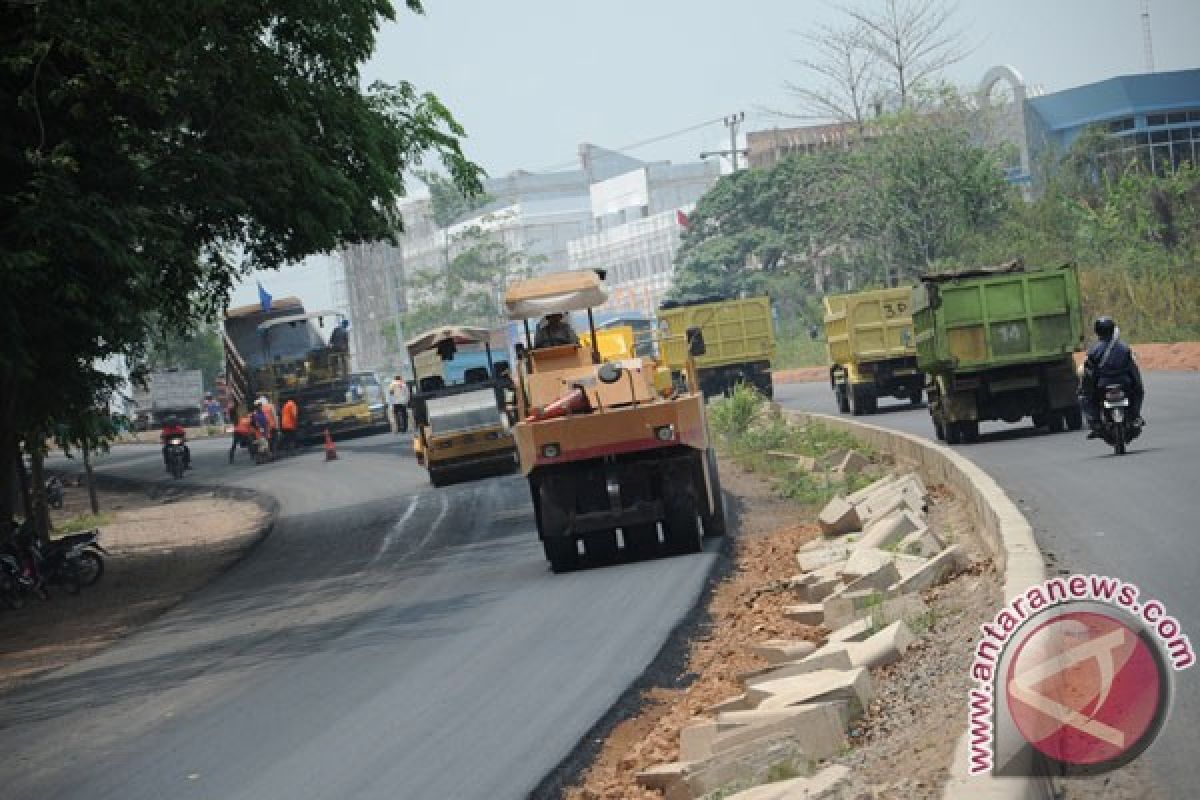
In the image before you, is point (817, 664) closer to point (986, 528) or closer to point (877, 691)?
point (877, 691)

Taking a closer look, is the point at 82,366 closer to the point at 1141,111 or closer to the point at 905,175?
the point at 905,175

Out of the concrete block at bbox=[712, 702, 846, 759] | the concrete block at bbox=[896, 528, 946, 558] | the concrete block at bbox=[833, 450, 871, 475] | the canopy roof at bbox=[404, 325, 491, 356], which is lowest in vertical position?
the concrete block at bbox=[833, 450, 871, 475]

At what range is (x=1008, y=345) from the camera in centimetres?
2584

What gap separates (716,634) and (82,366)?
43.2 ft

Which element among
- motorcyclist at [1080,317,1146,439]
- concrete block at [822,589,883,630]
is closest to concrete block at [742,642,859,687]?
concrete block at [822,589,883,630]

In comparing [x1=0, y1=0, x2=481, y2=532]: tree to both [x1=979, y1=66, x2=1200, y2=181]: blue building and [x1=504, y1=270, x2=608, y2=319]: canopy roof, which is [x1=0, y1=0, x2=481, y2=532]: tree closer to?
[x1=504, y1=270, x2=608, y2=319]: canopy roof

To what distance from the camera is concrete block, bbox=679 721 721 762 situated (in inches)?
352

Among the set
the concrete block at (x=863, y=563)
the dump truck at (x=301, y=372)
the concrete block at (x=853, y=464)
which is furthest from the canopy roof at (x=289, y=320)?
the concrete block at (x=863, y=563)

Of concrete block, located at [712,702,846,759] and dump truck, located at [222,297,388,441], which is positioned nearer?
concrete block, located at [712,702,846,759]

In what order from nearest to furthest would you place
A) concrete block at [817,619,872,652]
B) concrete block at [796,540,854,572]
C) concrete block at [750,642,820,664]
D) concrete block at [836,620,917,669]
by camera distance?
concrete block at [836,620,917,669], concrete block at [817,619,872,652], concrete block at [750,642,820,664], concrete block at [796,540,854,572]

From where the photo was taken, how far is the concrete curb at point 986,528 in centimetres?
557

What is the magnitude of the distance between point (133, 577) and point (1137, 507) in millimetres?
15800

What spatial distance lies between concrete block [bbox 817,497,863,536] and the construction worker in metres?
37.7

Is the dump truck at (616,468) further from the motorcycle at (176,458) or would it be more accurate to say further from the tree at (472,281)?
the tree at (472,281)
